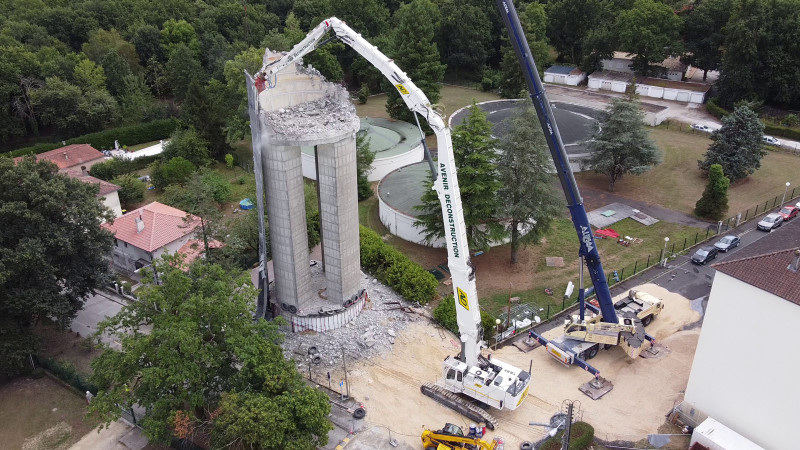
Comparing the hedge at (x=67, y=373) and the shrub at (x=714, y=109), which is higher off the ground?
the shrub at (x=714, y=109)

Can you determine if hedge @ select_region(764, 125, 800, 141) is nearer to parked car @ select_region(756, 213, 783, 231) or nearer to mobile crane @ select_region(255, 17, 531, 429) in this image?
parked car @ select_region(756, 213, 783, 231)

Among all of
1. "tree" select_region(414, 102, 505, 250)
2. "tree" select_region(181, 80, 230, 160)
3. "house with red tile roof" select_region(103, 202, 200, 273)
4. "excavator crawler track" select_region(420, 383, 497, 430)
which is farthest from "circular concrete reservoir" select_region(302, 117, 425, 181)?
"excavator crawler track" select_region(420, 383, 497, 430)

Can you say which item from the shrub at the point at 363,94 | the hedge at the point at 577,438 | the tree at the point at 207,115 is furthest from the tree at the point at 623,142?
the shrub at the point at 363,94

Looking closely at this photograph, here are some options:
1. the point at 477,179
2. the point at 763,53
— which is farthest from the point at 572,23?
the point at 477,179

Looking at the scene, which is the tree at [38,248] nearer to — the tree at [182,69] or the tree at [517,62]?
the tree at [182,69]

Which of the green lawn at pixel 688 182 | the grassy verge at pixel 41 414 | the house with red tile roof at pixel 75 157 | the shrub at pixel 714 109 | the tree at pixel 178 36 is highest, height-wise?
the tree at pixel 178 36

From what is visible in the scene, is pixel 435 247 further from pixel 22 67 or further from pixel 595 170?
pixel 22 67
